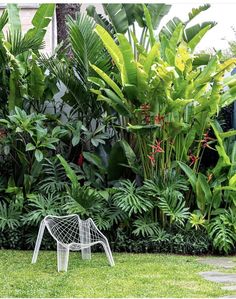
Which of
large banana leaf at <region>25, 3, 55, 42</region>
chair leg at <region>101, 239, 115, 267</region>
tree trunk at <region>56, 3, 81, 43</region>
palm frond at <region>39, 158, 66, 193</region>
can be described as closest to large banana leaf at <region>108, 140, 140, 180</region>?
palm frond at <region>39, 158, 66, 193</region>

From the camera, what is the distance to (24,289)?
4.99 m

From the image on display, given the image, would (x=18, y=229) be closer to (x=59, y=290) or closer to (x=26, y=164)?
(x=26, y=164)

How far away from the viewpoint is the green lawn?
490cm

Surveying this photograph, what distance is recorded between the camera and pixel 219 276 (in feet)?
18.9

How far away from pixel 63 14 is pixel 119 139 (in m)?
3.31

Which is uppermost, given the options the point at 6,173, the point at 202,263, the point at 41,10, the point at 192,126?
the point at 41,10

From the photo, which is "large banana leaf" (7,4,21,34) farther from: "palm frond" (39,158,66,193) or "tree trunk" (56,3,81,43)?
"palm frond" (39,158,66,193)

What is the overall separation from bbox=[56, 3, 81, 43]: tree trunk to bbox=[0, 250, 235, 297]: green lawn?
4999 millimetres

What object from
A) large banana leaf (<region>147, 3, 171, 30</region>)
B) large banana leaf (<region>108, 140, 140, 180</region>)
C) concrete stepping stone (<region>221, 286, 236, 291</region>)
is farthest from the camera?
large banana leaf (<region>147, 3, 171, 30</region>)

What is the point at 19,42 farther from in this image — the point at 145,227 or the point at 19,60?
the point at 145,227

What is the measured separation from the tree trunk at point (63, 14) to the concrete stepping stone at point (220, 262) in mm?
5373

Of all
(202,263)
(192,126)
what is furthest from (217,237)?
(192,126)

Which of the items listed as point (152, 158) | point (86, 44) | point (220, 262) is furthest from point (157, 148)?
point (86, 44)

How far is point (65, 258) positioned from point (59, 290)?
910 millimetres
